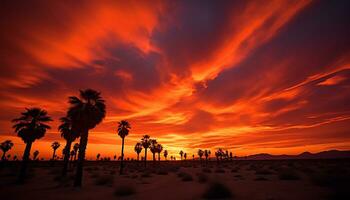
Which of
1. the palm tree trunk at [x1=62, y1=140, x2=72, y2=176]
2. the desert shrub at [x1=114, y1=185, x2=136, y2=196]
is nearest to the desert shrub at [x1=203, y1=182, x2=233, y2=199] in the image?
the desert shrub at [x1=114, y1=185, x2=136, y2=196]

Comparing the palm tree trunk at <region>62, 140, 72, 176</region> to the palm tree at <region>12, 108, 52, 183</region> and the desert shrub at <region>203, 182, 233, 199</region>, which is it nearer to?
the palm tree at <region>12, 108, 52, 183</region>

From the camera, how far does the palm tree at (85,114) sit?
70.3 ft

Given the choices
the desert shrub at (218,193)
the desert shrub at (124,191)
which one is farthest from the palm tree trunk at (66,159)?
the desert shrub at (218,193)

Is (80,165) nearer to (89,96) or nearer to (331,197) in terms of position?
(89,96)

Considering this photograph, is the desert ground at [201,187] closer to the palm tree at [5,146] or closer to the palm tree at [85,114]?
the palm tree at [85,114]

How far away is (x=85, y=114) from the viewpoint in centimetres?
2200

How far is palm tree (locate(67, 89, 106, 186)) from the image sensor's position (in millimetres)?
21431

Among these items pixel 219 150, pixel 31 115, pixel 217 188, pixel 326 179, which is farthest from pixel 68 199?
pixel 219 150

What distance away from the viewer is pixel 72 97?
22.8m

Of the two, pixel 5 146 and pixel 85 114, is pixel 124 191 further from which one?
pixel 5 146

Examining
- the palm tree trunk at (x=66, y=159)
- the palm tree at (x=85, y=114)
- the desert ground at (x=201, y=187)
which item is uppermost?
the palm tree at (x=85, y=114)

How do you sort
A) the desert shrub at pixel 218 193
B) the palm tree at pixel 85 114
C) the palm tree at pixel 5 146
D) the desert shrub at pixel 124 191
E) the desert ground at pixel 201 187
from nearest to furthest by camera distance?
the desert shrub at pixel 218 193 → the desert ground at pixel 201 187 → the desert shrub at pixel 124 191 → the palm tree at pixel 85 114 → the palm tree at pixel 5 146

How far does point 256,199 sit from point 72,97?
909 inches

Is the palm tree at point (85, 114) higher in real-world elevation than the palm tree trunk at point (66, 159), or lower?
higher
